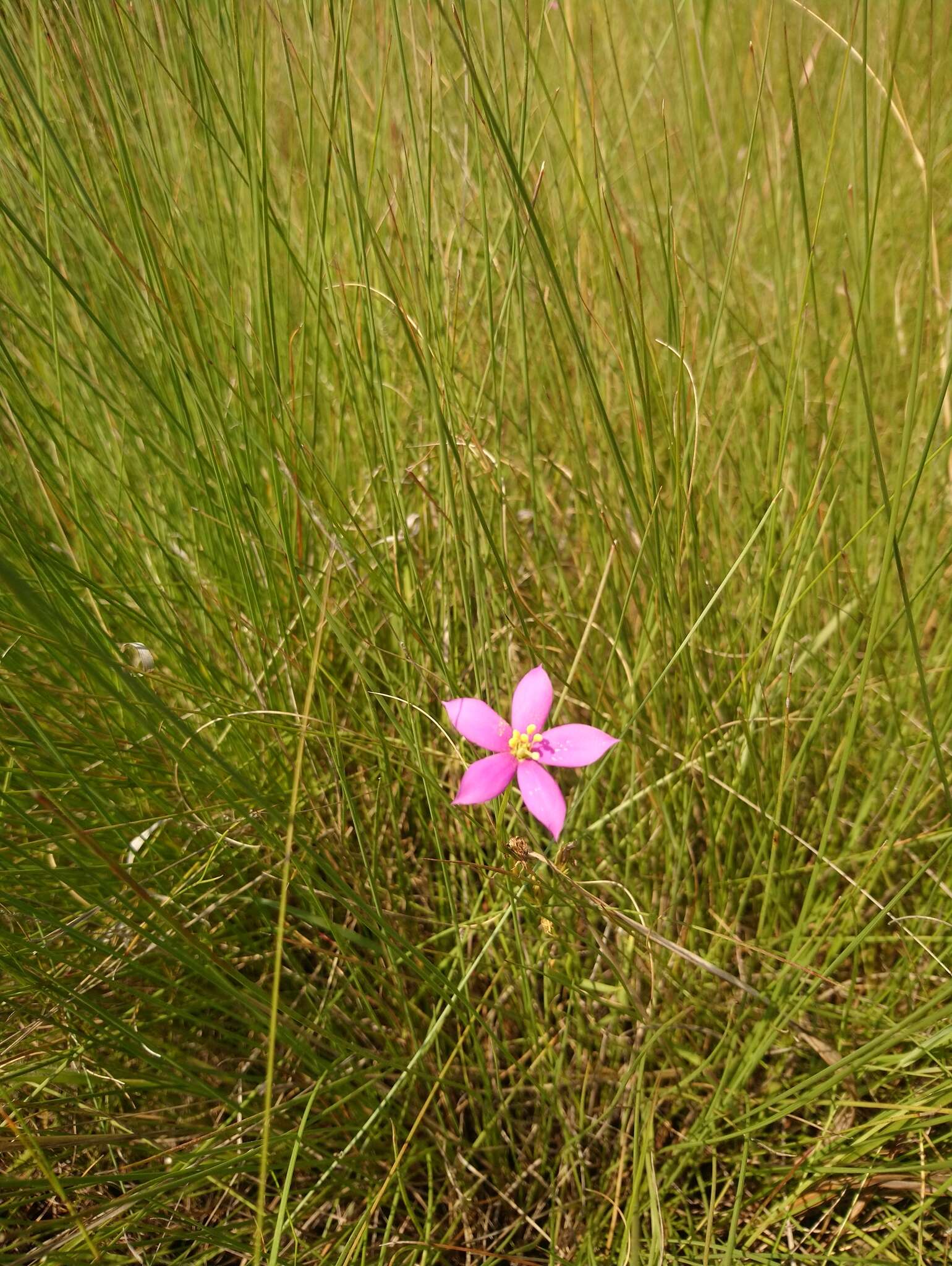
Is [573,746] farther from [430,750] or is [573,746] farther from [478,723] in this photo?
[430,750]

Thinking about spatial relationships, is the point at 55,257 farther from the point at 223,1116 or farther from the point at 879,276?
the point at 879,276

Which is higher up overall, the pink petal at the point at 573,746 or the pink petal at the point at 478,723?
the pink petal at the point at 478,723

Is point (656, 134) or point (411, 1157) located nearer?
point (411, 1157)

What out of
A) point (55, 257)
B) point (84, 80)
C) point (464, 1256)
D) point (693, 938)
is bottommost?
point (464, 1256)

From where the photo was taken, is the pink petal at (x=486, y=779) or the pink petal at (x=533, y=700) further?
the pink petal at (x=533, y=700)

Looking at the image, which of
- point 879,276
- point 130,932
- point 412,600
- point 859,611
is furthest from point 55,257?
point 879,276
